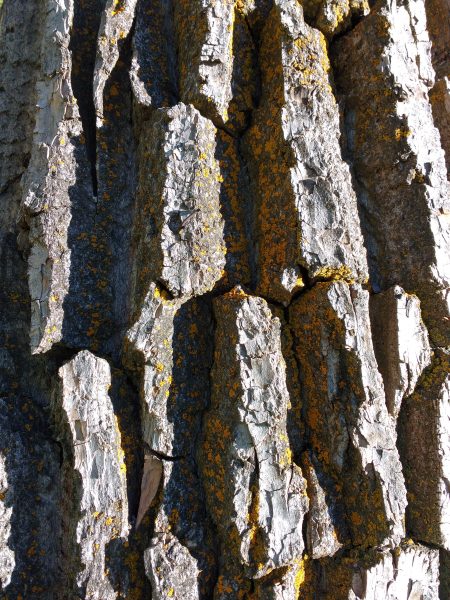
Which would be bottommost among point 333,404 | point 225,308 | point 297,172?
point 333,404

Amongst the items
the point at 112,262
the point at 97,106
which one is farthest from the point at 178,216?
the point at 97,106

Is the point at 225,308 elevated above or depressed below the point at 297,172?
below

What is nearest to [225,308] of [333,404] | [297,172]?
[333,404]

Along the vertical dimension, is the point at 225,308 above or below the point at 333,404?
above

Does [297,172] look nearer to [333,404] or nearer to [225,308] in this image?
[225,308]

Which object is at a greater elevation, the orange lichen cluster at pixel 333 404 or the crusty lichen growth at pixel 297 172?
the crusty lichen growth at pixel 297 172

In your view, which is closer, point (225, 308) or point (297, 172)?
point (225, 308)

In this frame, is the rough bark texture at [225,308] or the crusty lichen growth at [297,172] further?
the crusty lichen growth at [297,172]

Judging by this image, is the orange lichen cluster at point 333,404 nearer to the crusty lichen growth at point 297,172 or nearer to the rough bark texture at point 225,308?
the rough bark texture at point 225,308

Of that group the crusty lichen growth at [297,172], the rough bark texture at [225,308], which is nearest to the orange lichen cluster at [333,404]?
the rough bark texture at [225,308]

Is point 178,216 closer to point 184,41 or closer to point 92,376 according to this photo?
point 92,376
